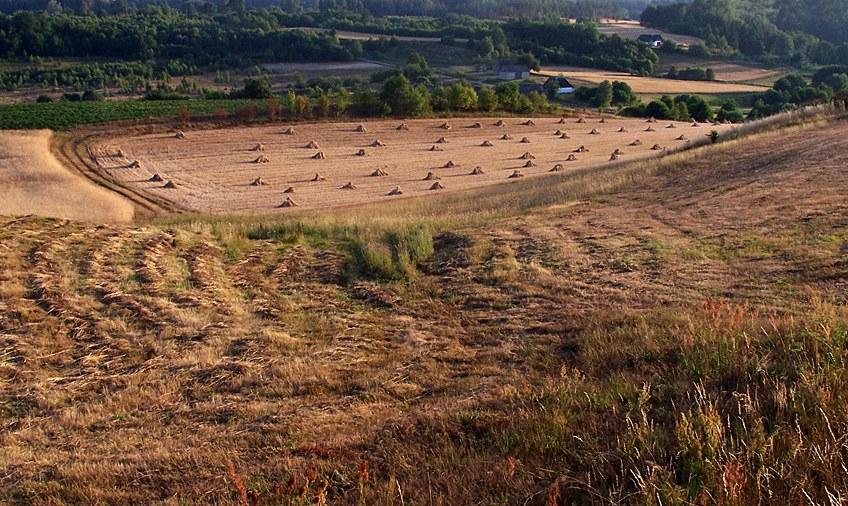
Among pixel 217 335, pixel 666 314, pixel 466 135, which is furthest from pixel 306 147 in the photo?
pixel 666 314

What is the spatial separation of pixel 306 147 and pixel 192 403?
37100 mm

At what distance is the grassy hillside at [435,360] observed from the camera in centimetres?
504

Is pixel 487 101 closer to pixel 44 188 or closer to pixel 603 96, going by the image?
pixel 603 96

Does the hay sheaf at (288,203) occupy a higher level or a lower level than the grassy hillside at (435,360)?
lower

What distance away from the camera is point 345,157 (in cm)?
4194

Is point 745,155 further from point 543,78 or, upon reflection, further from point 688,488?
point 543,78

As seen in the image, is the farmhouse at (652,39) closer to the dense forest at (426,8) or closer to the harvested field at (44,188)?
the dense forest at (426,8)

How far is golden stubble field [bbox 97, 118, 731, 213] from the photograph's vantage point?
113 feet

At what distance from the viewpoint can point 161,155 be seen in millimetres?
40812

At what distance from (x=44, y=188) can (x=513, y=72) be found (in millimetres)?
69955

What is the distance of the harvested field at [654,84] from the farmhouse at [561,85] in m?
2.41

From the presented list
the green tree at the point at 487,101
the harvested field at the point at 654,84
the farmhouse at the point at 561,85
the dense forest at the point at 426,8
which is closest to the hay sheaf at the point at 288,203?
the green tree at the point at 487,101

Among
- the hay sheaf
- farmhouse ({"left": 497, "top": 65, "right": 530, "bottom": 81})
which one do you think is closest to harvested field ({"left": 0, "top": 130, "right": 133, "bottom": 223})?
the hay sheaf

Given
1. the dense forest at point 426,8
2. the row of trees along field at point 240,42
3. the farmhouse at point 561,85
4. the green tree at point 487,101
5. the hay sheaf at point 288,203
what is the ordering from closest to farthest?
the hay sheaf at point 288,203 → the green tree at point 487,101 → the farmhouse at point 561,85 → the row of trees along field at point 240,42 → the dense forest at point 426,8
